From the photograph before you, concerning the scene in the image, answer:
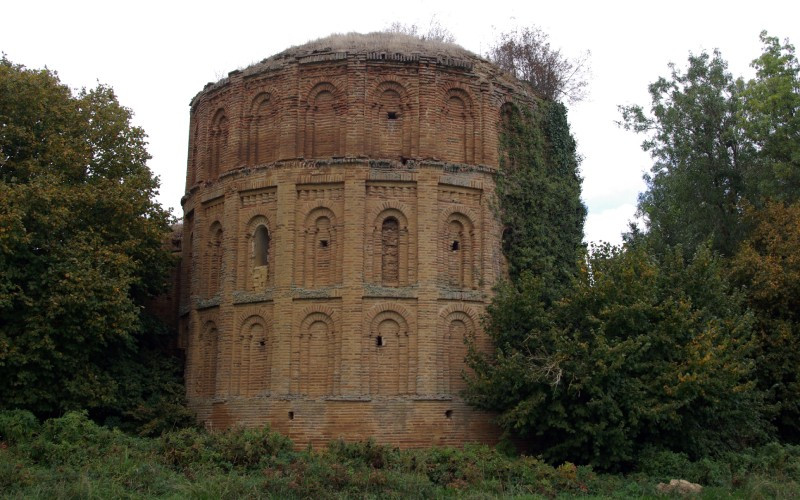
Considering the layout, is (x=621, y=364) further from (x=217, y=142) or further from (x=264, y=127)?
(x=217, y=142)

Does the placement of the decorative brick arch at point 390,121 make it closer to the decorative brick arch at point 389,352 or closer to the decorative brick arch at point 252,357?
the decorative brick arch at point 389,352

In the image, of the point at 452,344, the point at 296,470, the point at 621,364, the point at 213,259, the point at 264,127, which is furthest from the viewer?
the point at 213,259

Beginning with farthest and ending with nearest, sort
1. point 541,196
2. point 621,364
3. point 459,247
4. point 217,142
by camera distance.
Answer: point 217,142, point 541,196, point 459,247, point 621,364

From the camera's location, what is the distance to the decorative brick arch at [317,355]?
2086 cm

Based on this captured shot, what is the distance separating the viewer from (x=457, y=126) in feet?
75.5

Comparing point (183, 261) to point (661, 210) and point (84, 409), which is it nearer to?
point (84, 409)

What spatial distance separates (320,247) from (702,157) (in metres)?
14.5

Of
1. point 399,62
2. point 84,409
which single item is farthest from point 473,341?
point 84,409

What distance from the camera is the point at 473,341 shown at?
20844 mm

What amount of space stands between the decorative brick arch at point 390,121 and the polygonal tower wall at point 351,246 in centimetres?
4

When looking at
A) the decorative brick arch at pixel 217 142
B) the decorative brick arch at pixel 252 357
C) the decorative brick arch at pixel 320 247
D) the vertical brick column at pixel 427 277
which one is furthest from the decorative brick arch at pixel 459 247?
the decorative brick arch at pixel 217 142

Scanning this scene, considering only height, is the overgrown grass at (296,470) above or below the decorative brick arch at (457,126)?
below

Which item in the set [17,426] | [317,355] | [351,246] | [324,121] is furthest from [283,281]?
[17,426]

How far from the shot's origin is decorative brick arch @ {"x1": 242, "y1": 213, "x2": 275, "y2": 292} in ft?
73.0
